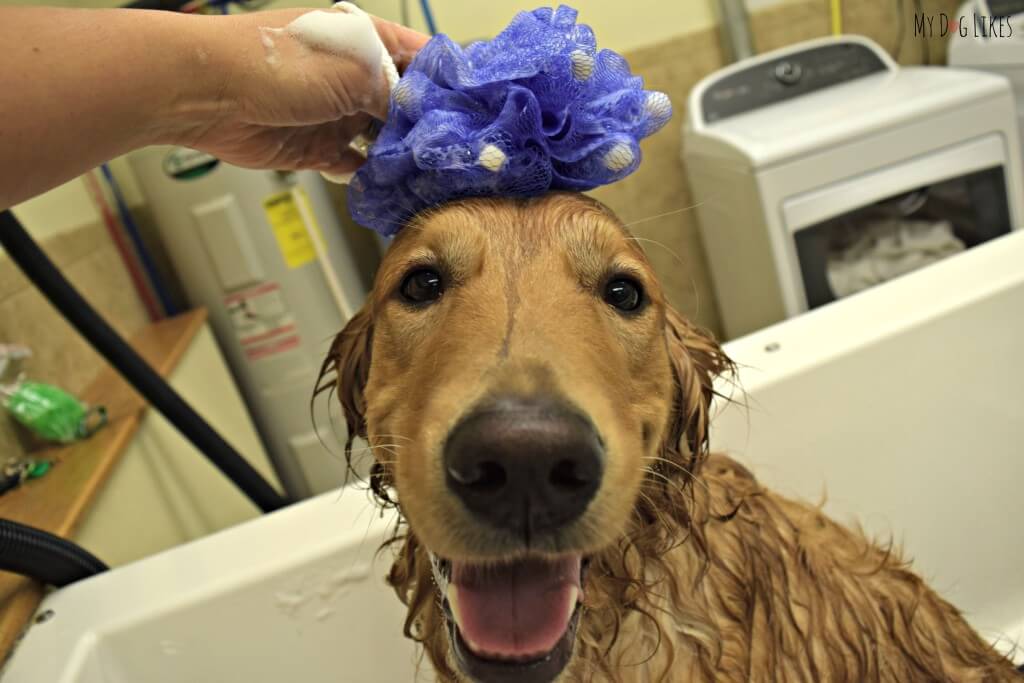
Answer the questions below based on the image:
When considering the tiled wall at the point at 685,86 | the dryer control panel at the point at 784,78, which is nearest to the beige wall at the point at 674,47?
the tiled wall at the point at 685,86

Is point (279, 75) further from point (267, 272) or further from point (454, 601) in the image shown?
point (267, 272)

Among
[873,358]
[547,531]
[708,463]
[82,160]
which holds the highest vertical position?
[82,160]

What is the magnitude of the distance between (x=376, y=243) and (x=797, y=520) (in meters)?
1.94

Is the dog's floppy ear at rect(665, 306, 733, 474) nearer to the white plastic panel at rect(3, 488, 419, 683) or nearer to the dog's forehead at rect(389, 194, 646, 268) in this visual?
the dog's forehead at rect(389, 194, 646, 268)

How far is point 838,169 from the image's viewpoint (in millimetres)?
1943

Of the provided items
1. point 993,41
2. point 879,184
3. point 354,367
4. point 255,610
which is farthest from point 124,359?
point 993,41

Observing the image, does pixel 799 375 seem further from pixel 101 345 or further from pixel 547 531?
pixel 101 345

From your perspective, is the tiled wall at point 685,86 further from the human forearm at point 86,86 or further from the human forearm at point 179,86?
the human forearm at point 86,86

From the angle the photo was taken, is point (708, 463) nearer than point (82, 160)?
No

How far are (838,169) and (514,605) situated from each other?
1688mm

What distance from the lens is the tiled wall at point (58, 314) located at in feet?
5.64

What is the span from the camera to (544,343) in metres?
0.67

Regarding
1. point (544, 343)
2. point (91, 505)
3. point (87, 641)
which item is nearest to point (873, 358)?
point (544, 343)

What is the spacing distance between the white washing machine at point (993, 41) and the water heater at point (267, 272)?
7.19ft
